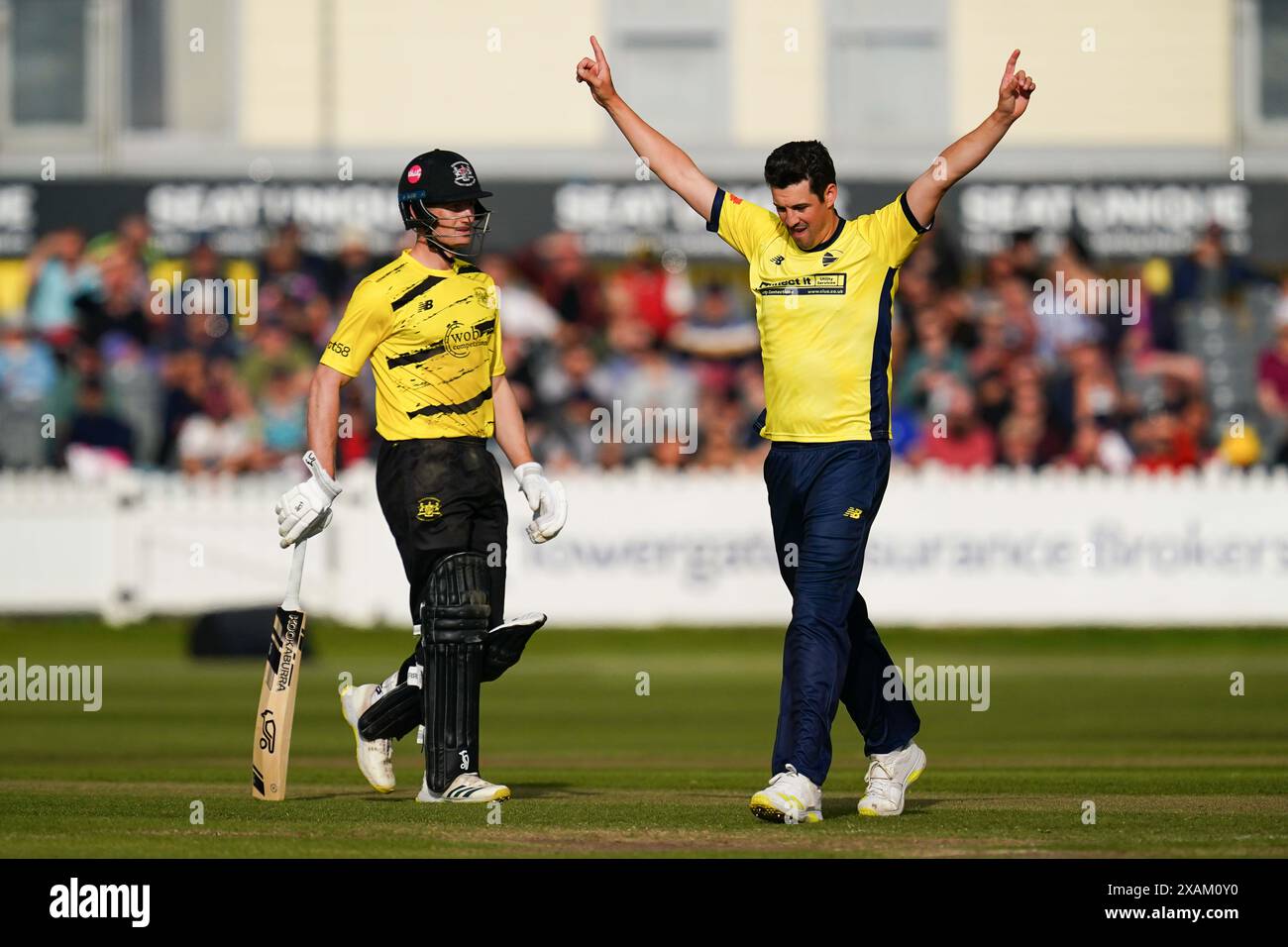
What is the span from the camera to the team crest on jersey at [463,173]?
9359 millimetres

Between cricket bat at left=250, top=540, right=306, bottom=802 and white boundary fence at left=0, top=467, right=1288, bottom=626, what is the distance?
Result: 38.4ft

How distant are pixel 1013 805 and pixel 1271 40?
72.7ft

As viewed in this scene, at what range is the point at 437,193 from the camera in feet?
Answer: 30.4

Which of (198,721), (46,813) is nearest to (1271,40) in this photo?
(198,721)

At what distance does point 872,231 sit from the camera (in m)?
8.88

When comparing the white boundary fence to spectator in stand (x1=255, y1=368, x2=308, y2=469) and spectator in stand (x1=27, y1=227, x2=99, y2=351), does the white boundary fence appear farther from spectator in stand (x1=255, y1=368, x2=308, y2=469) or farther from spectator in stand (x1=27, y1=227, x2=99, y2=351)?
spectator in stand (x1=27, y1=227, x2=99, y2=351)

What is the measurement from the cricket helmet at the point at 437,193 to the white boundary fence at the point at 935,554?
11.7 metres

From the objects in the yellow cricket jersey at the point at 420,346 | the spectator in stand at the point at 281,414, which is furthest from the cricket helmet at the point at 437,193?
the spectator in stand at the point at 281,414

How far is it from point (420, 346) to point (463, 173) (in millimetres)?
783

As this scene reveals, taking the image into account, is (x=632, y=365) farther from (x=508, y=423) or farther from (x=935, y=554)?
(x=508, y=423)

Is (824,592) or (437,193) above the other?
(437,193)

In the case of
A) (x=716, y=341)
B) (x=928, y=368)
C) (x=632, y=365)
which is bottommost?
(x=928, y=368)

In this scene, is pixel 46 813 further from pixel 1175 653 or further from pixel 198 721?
pixel 1175 653

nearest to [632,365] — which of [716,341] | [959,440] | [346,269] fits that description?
[716,341]
